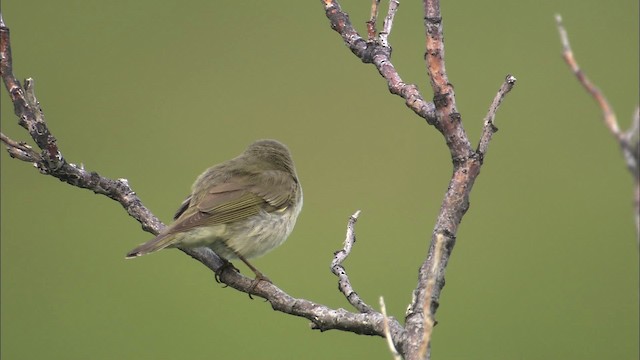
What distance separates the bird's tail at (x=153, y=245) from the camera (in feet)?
12.1

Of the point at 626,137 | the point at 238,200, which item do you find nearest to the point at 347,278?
the point at 626,137

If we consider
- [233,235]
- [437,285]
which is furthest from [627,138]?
[233,235]

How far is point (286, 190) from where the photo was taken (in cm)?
477

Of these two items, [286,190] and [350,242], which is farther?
[286,190]

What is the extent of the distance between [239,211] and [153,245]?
0.80m

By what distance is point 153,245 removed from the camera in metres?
3.70

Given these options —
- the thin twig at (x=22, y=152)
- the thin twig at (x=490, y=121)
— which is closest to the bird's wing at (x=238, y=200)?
the thin twig at (x=22, y=152)

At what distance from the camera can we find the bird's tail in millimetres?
3691

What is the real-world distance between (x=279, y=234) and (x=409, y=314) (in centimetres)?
232

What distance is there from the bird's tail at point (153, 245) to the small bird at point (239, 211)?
0.05ft

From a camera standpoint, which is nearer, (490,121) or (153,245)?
(490,121)

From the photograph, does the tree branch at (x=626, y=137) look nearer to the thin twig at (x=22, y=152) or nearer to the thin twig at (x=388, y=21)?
the thin twig at (x=388, y=21)

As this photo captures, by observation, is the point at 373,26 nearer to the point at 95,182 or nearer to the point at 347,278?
the point at 347,278

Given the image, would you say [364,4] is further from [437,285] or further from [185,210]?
[437,285]
